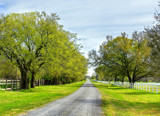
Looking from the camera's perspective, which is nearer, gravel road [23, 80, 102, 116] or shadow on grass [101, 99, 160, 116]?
gravel road [23, 80, 102, 116]

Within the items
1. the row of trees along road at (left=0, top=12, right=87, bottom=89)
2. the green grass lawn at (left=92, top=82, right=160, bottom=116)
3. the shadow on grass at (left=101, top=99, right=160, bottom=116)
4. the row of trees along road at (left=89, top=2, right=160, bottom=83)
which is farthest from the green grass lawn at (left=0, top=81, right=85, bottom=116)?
the row of trees along road at (left=89, top=2, right=160, bottom=83)

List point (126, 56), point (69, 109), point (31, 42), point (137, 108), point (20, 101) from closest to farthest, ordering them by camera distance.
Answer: point (69, 109)
point (137, 108)
point (20, 101)
point (31, 42)
point (126, 56)

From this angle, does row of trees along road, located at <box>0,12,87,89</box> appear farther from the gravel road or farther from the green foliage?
the green foliage

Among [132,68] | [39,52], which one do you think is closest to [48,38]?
[39,52]

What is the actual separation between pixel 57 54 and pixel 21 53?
499cm

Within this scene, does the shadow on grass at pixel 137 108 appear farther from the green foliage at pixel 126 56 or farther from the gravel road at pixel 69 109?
the green foliage at pixel 126 56

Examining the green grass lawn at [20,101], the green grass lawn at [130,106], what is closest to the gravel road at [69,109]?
the green grass lawn at [130,106]

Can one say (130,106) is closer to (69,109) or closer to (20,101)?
(69,109)

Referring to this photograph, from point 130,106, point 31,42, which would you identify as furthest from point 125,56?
point 130,106

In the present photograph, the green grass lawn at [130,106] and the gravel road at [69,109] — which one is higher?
the gravel road at [69,109]

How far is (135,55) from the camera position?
38.4m

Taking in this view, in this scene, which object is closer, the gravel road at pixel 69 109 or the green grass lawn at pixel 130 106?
the gravel road at pixel 69 109

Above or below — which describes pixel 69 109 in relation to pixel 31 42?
below

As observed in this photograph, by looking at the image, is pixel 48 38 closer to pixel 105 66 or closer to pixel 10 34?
pixel 10 34
